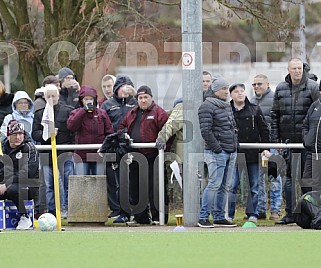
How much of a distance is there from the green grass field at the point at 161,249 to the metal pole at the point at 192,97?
172 centimetres

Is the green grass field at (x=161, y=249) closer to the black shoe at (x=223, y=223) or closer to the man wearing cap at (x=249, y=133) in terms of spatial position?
the black shoe at (x=223, y=223)

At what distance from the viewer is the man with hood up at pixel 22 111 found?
682 inches

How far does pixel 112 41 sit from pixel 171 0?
307 cm

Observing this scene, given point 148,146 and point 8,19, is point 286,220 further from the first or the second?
point 8,19

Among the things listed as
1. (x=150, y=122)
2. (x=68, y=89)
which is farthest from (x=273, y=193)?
(x=68, y=89)

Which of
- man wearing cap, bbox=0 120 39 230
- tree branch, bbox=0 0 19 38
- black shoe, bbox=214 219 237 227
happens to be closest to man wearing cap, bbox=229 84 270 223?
black shoe, bbox=214 219 237 227

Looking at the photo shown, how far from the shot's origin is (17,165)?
53.1 feet

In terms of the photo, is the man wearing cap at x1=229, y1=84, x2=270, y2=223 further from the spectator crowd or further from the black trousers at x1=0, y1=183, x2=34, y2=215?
the black trousers at x1=0, y1=183, x2=34, y2=215

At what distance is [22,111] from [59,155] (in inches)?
38.5

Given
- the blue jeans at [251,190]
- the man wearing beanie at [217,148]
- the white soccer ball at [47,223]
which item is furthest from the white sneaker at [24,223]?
the blue jeans at [251,190]

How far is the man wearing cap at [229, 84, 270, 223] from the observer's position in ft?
54.1

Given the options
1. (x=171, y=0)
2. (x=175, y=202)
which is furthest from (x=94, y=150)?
(x=171, y=0)

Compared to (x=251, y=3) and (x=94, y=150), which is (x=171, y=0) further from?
(x=94, y=150)

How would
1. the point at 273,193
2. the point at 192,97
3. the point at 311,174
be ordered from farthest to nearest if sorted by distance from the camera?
the point at 273,193, the point at 192,97, the point at 311,174
